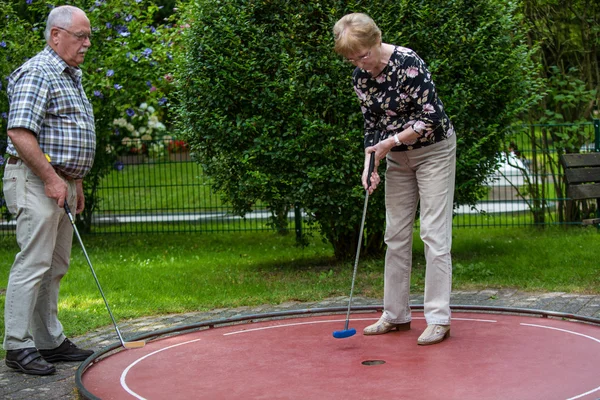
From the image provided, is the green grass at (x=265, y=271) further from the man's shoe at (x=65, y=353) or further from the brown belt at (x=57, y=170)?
the brown belt at (x=57, y=170)

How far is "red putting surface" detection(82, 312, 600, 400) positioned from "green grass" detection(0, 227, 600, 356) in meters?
1.47

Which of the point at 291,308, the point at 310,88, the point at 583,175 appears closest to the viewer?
the point at 291,308

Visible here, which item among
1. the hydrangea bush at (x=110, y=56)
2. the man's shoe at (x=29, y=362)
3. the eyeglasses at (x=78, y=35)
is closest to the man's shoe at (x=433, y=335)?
the man's shoe at (x=29, y=362)

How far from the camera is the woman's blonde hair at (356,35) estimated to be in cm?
499

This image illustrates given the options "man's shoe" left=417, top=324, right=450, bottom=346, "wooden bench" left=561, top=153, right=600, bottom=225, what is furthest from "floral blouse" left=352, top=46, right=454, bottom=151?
"wooden bench" left=561, top=153, right=600, bottom=225

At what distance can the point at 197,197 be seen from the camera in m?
13.1

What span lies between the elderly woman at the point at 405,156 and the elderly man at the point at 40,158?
63.7 inches

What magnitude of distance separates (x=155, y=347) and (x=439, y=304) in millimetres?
1813

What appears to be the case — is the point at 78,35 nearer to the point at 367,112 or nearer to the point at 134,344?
the point at 367,112

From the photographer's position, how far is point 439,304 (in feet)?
17.5

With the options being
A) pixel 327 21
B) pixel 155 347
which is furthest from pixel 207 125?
pixel 155 347

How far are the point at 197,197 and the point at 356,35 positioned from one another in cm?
838

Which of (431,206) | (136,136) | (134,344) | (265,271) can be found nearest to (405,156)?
(431,206)

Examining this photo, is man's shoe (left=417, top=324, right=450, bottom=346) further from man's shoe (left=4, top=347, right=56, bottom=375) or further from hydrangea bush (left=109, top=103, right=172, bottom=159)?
hydrangea bush (left=109, top=103, right=172, bottom=159)
